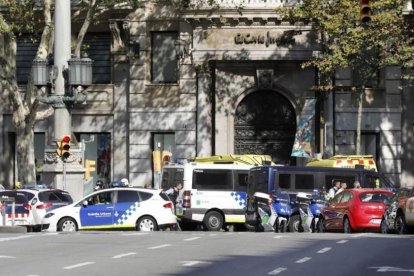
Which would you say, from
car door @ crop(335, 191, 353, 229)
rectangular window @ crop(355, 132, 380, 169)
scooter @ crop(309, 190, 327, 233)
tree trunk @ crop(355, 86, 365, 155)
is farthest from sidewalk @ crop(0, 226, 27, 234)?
rectangular window @ crop(355, 132, 380, 169)

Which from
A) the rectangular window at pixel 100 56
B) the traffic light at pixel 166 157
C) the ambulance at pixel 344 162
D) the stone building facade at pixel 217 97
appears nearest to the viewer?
the ambulance at pixel 344 162

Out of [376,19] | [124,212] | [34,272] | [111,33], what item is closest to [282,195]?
[124,212]

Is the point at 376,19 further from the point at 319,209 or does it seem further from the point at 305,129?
the point at 319,209

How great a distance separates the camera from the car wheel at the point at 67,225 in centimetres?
3738

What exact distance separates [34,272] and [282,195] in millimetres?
19192

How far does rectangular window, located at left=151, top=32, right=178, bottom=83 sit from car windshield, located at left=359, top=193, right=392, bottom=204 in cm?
1702

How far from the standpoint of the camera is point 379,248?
997 inches

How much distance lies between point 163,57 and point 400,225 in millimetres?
20278

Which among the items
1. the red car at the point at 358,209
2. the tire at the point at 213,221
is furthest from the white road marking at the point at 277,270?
the tire at the point at 213,221

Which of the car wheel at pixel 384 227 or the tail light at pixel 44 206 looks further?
the tail light at pixel 44 206

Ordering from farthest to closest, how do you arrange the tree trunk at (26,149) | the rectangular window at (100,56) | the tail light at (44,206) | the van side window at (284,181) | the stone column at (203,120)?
1. the rectangular window at (100,56)
2. the stone column at (203,120)
3. the tree trunk at (26,149)
4. the van side window at (284,181)
5. the tail light at (44,206)

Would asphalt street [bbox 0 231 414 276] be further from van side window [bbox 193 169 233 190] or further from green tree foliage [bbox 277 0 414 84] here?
green tree foliage [bbox 277 0 414 84]

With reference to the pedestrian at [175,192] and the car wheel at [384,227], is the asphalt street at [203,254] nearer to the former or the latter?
the car wheel at [384,227]

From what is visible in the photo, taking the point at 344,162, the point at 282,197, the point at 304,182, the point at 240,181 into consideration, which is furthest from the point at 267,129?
the point at 282,197
